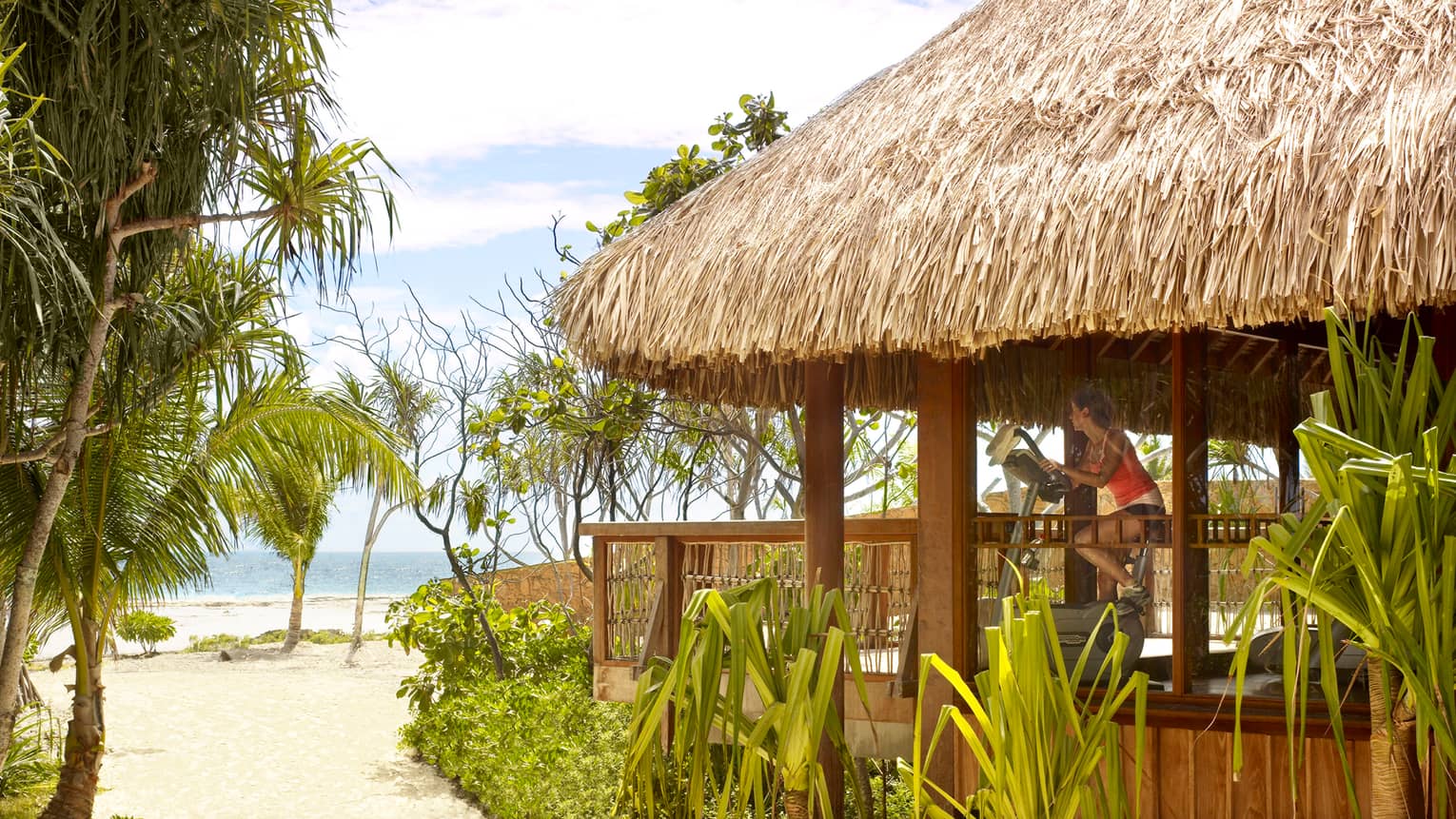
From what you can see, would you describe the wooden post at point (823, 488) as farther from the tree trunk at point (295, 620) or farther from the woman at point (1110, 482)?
the tree trunk at point (295, 620)

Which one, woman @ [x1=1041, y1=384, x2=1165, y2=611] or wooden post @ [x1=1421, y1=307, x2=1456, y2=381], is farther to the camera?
woman @ [x1=1041, y1=384, x2=1165, y2=611]

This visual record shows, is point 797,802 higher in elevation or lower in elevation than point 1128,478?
lower

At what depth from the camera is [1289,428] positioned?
14.2ft

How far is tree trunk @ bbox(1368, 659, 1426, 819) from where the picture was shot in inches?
121

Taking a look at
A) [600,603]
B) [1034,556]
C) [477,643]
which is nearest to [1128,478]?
[1034,556]

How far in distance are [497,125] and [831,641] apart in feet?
231

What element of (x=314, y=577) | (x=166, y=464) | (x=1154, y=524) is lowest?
(x=314, y=577)

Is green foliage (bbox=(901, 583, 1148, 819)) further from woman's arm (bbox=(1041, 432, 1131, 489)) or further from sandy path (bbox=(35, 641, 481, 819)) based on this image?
sandy path (bbox=(35, 641, 481, 819))

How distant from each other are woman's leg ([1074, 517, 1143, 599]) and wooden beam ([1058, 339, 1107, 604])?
0.03 meters

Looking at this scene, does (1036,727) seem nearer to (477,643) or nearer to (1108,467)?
(1108,467)

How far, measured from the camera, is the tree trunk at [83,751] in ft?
22.8

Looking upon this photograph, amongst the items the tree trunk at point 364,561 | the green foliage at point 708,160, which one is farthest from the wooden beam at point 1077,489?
the tree trunk at point 364,561

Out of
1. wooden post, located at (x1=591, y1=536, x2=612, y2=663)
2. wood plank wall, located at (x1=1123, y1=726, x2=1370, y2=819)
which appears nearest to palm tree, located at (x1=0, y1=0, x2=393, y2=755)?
wooden post, located at (x1=591, y1=536, x2=612, y2=663)

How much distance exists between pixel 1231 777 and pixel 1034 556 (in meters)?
0.96
